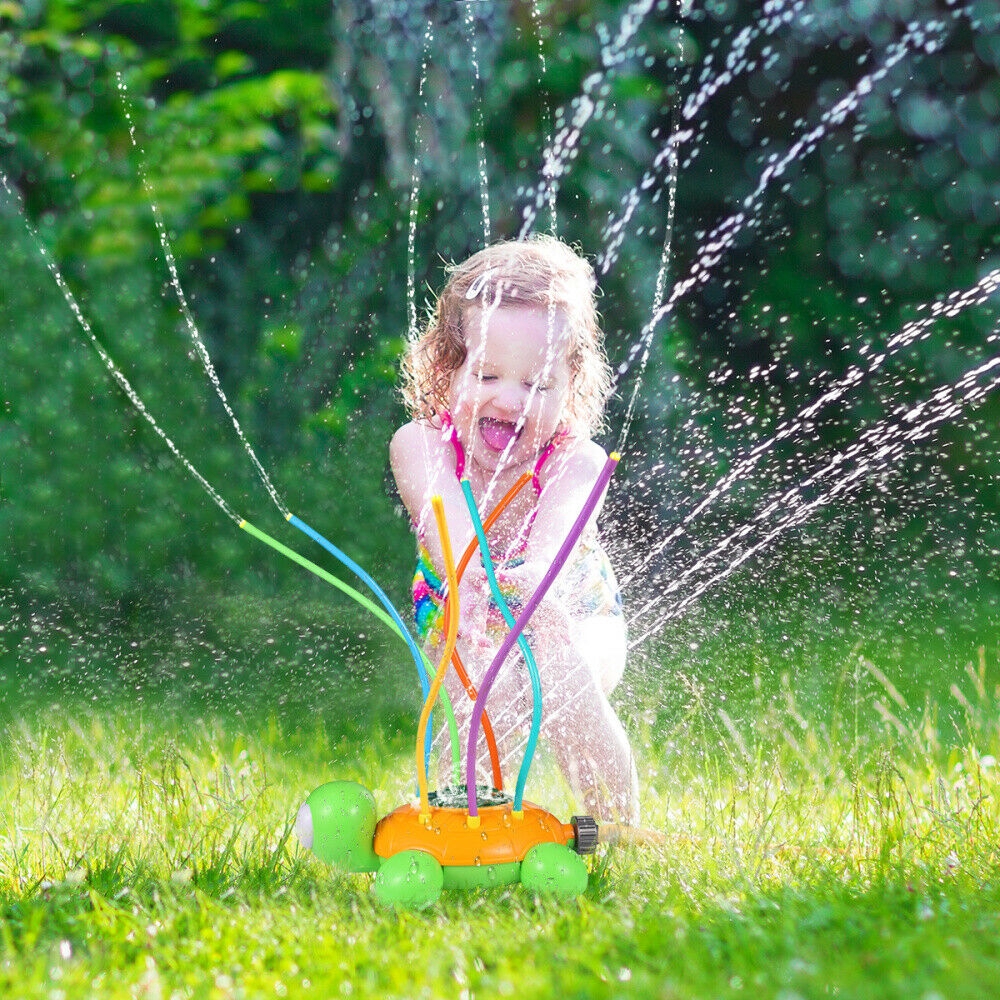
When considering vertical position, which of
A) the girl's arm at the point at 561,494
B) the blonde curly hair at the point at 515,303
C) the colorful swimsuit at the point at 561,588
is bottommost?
the colorful swimsuit at the point at 561,588

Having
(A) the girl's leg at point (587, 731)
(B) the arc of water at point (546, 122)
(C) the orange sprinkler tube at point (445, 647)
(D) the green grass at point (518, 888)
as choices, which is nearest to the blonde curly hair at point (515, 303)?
(A) the girl's leg at point (587, 731)

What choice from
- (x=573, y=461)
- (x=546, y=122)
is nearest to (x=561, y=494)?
(x=573, y=461)

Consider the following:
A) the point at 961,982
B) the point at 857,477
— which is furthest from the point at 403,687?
the point at 961,982

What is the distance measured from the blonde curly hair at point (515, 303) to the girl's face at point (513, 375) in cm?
5

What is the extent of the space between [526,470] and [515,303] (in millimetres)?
400

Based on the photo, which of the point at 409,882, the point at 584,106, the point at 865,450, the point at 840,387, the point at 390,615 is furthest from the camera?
the point at 865,450

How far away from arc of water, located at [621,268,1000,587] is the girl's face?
84.3 inches

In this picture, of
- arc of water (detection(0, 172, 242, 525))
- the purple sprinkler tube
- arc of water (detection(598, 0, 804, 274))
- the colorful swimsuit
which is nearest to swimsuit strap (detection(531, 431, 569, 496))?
the colorful swimsuit

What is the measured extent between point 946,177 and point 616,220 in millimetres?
1258

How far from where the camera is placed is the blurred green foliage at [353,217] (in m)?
4.89

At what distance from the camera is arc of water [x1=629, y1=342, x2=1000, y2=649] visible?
5066mm

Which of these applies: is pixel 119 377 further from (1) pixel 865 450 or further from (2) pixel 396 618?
(2) pixel 396 618

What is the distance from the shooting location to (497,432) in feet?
9.29

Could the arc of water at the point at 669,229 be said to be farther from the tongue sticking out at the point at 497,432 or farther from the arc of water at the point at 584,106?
the tongue sticking out at the point at 497,432
